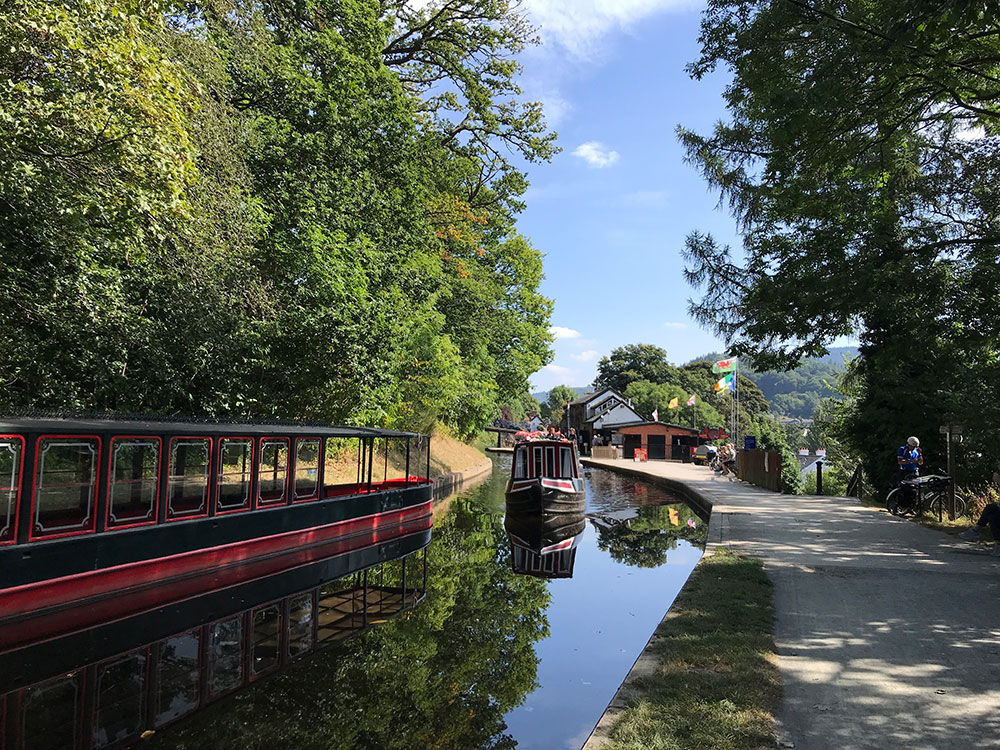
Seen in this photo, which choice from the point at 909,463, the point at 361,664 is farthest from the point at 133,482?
the point at 909,463

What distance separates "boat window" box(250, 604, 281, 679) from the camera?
7086 millimetres

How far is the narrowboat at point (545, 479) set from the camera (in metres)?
16.9

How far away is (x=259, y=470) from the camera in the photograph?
12.0m

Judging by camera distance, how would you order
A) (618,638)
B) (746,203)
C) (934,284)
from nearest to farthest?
(618,638), (934,284), (746,203)

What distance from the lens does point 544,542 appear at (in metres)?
15.8

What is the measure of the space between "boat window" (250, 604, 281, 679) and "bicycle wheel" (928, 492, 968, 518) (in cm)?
1425

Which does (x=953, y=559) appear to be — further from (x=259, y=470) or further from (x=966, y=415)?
(x=259, y=470)

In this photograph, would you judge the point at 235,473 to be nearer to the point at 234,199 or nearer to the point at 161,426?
the point at 161,426

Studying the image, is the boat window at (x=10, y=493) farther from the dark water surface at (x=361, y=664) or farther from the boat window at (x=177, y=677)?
the boat window at (x=177, y=677)

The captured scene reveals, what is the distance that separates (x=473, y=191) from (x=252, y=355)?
1672cm

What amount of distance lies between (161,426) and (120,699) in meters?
4.97

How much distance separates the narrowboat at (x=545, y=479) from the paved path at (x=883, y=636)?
15.6ft

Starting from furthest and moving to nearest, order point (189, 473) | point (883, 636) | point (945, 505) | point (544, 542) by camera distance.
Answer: point (544, 542) → point (945, 505) → point (189, 473) → point (883, 636)

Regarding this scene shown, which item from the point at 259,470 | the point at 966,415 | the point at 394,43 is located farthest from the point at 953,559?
the point at 394,43
